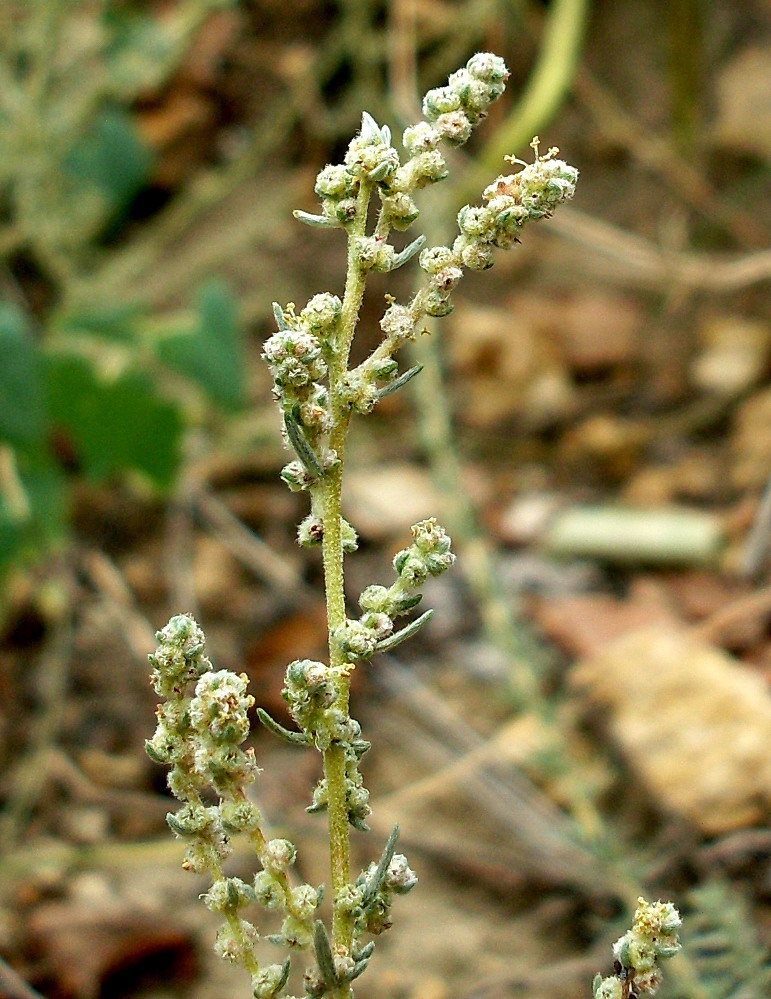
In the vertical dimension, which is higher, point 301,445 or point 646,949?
point 301,445

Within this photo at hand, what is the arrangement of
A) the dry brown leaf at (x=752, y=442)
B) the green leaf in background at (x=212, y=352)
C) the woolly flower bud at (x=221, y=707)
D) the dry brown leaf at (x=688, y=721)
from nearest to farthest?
the woolly flower bud at (x=221, y=707)
the dry brown leaf at (x=688, y=721)
the green leaf in background at (x=212, y=352)
the dry brown leaf at (x=752, y=442)

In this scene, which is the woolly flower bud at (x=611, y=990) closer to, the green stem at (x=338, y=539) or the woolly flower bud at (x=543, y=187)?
the green stem at (x=338, y=539)

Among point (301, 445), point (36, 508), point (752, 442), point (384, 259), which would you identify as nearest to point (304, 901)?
point (301, 445)

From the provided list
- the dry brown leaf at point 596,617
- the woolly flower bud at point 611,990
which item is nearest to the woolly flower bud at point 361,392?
the woolly flower bud at point 611,990

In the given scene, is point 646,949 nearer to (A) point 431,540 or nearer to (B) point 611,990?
(B) point 611,990

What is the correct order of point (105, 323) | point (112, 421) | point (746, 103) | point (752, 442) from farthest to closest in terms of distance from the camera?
1. point (746, 103)
2. point (752, 442)
3. point (105, 323)
4. point (112, 421)

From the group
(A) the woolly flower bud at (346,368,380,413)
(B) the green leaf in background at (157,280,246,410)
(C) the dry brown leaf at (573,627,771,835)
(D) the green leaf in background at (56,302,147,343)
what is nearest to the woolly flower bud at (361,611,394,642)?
(A) the woolly flower bud at (346,368,380,413)

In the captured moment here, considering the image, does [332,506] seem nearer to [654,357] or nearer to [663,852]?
[663,852]

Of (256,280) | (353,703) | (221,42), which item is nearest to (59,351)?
(353,703)
